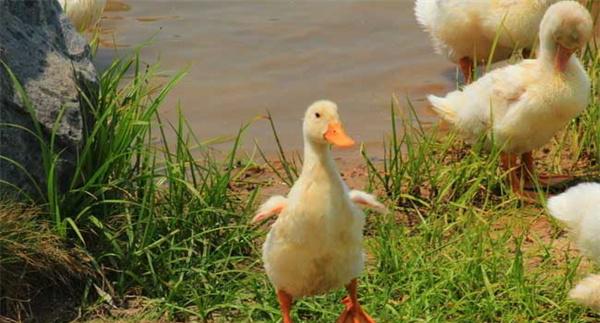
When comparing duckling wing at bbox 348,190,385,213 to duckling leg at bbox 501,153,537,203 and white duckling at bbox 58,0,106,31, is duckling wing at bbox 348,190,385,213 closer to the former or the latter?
duckling leg at bbox 501,153,537,203

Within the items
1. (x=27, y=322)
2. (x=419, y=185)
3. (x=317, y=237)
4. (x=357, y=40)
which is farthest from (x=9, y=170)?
(x=357, y=40)

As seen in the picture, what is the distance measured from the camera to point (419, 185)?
6426 mm

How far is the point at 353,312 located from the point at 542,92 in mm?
2076

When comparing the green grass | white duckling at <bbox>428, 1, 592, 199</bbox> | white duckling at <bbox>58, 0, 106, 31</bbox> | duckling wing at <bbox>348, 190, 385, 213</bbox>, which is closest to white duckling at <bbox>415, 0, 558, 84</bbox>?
white duckling at <bbox>428, 1, 592, 199</bbox>

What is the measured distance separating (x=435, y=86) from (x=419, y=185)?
108 inches

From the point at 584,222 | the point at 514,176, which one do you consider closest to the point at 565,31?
the point at 514,176

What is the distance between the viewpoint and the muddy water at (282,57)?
28.1 feet

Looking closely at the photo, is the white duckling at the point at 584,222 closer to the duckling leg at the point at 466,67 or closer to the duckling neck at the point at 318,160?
the duckling neck at the point at 318,160

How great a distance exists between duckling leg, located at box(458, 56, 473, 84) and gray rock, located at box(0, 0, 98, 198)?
11.3 feet

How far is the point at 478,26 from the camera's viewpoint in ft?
27.3

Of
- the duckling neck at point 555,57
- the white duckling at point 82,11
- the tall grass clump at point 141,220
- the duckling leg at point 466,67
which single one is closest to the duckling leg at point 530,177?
the duckling neck at point 555,57

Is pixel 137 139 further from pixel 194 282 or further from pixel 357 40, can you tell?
pixel 357 40

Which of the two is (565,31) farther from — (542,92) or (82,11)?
(82,11)

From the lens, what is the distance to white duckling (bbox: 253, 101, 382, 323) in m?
4.75
